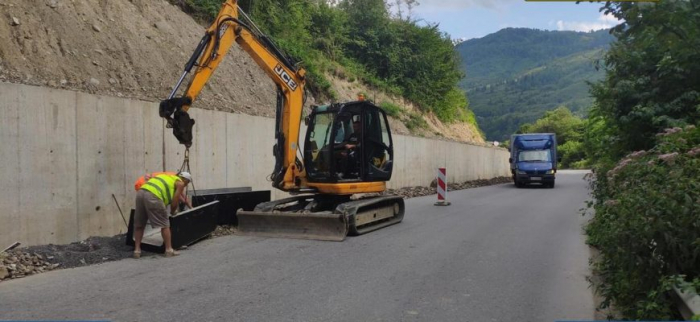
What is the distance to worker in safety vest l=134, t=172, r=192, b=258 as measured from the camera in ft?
23.8

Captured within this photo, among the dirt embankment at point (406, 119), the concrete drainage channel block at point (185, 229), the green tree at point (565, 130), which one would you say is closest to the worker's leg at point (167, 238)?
the concrete drainage channel block at point (185, 229)

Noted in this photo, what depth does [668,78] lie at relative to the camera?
9.85 m

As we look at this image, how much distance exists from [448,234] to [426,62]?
27.0 metres

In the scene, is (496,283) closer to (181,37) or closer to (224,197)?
(224,197)

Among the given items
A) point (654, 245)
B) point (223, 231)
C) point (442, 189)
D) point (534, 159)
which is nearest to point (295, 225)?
point (223, 231)

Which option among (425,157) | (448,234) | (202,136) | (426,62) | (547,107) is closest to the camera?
(448,234)

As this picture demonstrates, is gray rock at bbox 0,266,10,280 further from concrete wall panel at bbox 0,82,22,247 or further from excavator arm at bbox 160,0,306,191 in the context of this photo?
excavator arm at bbox 160,0,306,191

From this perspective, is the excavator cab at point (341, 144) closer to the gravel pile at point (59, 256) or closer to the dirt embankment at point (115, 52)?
the gravel pile at point (59, 256)

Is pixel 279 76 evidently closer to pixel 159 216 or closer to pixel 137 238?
pixel 159 216

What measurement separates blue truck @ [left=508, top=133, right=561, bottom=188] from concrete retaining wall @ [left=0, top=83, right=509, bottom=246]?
56.3 ft

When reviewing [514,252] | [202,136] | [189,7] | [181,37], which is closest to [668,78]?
[514,252]

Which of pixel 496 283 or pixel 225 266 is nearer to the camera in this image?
pixel 496 283

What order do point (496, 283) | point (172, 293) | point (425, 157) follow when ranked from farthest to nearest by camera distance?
point (425, 157) < point (496, 283) < point (172, 293)

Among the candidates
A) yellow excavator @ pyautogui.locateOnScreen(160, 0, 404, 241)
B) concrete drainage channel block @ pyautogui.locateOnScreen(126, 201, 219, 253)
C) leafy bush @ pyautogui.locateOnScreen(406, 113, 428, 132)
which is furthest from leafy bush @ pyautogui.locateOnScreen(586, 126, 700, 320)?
leafy bush @ pyautogui.locateOnScreen(406, 113, 428, 132)
